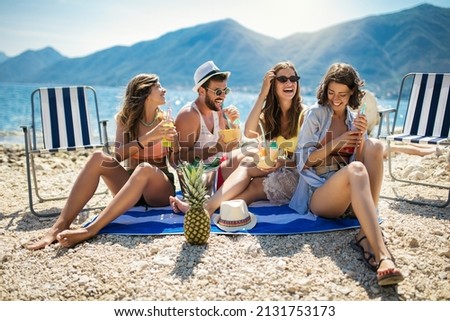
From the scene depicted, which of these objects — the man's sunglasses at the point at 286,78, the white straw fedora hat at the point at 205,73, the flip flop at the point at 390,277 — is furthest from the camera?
the white straw fedora hat at the point at 205,73

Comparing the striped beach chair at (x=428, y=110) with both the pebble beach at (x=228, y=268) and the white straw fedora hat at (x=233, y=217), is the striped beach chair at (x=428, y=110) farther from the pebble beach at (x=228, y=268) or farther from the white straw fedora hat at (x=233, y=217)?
the white straw fedora hat at (x=233, y=217)

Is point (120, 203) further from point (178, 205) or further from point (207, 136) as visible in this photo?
point (207, 136)

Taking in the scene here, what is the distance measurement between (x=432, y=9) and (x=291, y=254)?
79688 mm

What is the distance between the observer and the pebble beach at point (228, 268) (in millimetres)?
2422

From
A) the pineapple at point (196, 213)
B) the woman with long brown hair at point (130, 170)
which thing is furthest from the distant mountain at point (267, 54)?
the pineapple at point (196, 213)

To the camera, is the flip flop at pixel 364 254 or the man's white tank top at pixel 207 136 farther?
the man's white tank top at pixel 207 136

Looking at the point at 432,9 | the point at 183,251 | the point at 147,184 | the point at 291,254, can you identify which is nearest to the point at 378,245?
the point at 291,254

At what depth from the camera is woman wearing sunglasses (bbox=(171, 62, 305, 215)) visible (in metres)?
3.62

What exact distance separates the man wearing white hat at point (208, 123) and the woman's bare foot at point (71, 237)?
1.29 metres

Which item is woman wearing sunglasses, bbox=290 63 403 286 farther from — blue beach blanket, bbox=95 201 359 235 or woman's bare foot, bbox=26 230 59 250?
woman's bare foot, bbox=26 230 59 250

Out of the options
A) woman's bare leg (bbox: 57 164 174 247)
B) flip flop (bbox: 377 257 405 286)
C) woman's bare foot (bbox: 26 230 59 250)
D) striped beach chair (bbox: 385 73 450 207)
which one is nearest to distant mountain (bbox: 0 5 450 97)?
striped beach chair (bbox: 385 73 450 207)

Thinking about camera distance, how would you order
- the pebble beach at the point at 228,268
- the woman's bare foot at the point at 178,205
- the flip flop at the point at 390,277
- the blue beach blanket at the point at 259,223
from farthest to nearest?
the woman's bare foot at the point at 178,205, the blue beach blanket at the point at 259,223, the pebble beach at the point at 228,268, the flip flop at the point at 390,277

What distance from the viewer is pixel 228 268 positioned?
2684 millimetres
